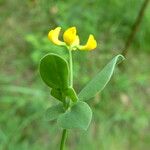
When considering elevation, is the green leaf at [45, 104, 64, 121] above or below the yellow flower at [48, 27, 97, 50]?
below

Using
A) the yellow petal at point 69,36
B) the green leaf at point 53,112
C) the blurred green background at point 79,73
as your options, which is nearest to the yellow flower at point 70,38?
the yellow petal at point 69,36

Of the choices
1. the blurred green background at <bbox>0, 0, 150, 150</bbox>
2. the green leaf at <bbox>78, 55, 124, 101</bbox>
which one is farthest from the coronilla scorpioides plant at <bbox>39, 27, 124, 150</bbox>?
the blurred green background at <bbox>0, 0, 150, 150</bbox>

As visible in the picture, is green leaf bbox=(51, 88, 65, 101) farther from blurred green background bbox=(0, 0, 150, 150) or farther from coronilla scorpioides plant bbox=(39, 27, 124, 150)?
blurred green background bbox=(0, 0, 150, 150)

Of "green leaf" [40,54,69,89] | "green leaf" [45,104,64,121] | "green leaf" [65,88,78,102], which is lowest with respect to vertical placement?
"green leaf" [45,104,64,121]

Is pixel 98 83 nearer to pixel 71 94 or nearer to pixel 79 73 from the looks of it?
pixel 71 94

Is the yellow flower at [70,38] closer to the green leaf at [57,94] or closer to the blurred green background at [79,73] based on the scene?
the green leaf at [57,94]

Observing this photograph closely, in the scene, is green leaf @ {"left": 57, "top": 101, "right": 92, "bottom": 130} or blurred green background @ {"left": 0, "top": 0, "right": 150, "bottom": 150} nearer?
green leaf @ {"left": 57, "top": 101, "right": 92, "bottom": 130}

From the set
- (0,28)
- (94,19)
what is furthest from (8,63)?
(94,19)
